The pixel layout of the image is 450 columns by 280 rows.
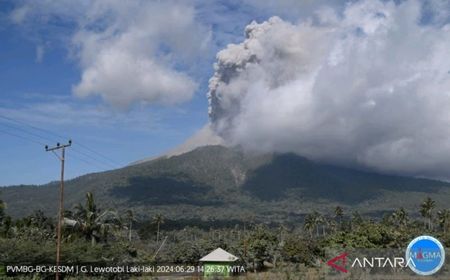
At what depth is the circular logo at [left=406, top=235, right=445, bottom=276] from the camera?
67.3ft

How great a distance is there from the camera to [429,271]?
20.7m

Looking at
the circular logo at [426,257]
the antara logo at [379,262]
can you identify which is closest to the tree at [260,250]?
the antara logo at [379,262]

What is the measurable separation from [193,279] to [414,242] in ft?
84.5

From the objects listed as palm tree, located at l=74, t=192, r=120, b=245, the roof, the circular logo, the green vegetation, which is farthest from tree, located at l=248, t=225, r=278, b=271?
the circular logo

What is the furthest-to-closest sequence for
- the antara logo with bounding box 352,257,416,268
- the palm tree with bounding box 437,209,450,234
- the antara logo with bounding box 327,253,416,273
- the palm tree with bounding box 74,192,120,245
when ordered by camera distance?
the palm tree with bounding box 437,209,450,234 < the palm tree with bounding box 74,192,120,245 < the antara logo with bounding box 327,253,416,273 < the antara logo with bounding box 352,257,416,268

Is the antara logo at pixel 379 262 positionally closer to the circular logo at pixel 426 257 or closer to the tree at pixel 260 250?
the circular logo at pixel 426 257

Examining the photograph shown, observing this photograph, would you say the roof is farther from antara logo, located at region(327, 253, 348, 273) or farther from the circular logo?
the circular logo

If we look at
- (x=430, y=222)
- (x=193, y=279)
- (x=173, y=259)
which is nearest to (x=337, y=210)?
(x=430, y=222)

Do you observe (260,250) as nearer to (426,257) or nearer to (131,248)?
(131,248)

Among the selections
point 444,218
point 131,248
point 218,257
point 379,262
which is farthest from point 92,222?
point 444,218

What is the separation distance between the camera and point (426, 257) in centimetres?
2059

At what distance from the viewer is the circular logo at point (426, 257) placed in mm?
20500

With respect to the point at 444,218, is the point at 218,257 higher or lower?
lower

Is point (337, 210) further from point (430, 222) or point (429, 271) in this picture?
point (429, 271)
